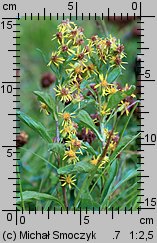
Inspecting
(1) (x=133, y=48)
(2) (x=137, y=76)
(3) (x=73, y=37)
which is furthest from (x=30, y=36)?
(3) (x=73, y=37)

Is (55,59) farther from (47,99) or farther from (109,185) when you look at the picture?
(109,185)

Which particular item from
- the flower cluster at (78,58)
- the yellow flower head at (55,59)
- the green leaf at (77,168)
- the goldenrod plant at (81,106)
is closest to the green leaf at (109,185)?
the goldenrod plant at (81,106)

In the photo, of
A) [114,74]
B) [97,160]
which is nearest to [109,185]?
[97,160]

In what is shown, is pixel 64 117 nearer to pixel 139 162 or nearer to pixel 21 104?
pixel 139 162

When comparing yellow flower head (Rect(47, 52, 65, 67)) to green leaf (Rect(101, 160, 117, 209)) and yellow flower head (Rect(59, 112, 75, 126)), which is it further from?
green leaf (Rect(101, 160, 117, 209))

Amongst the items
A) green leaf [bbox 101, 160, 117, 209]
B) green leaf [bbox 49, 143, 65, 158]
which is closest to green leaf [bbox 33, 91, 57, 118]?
green leaf [bbox 49, 143, 65, 158]
